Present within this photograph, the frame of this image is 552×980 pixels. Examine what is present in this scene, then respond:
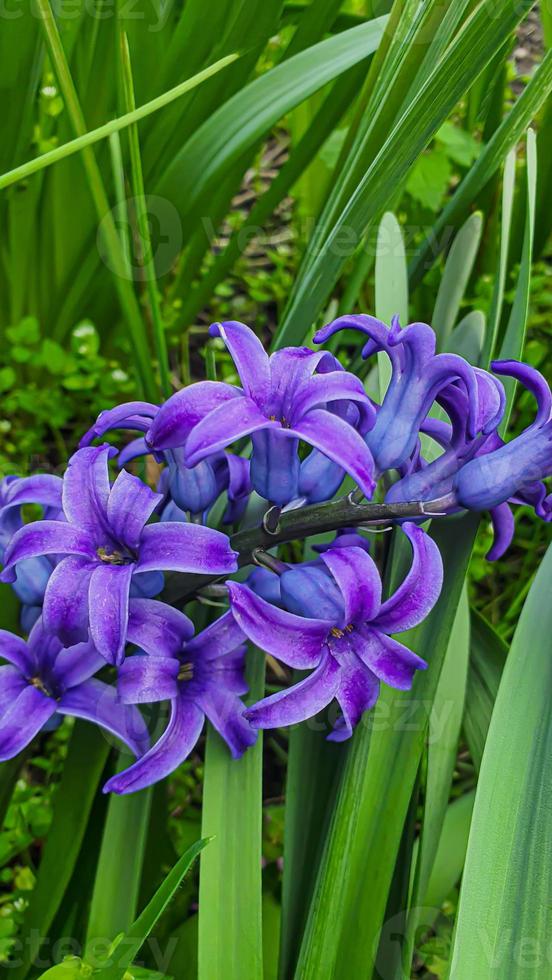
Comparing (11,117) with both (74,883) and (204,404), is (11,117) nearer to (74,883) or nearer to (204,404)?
(204,404)

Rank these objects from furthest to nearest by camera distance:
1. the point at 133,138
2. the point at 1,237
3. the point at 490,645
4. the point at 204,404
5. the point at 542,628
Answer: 1. the point at 1,237
2. the point at 490,645
3. the point at 133,138
4. the point at 542,628
5. the point at 204,404

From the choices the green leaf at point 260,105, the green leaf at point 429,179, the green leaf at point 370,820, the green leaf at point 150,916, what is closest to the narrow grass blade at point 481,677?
the green leaf at point 370,820

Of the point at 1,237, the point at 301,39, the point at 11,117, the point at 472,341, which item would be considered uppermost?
the point at 301,39

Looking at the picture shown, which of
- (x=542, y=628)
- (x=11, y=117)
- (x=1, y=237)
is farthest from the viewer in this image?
(x=1, y=237)

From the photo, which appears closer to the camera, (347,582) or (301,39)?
(347,582)

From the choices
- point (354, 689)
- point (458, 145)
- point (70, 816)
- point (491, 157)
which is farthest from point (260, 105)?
point (70, 816)

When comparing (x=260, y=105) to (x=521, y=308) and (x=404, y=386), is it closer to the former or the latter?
(x=521, y=308)

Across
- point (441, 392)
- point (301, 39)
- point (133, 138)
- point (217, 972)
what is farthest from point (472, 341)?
point (217, 972)
